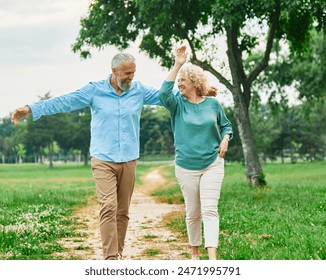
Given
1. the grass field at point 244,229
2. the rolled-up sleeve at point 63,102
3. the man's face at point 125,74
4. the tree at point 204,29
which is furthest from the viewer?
the tree at point 204,29

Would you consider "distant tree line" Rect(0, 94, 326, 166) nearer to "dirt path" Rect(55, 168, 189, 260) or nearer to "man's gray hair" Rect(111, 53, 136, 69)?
"dirt path" Rect(55, 168, 189, 260)

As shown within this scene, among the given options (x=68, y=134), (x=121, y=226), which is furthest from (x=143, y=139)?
(x=121, y=226)

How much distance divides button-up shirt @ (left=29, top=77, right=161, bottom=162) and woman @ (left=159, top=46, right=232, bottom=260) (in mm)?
548

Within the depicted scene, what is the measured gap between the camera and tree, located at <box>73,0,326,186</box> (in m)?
16.5

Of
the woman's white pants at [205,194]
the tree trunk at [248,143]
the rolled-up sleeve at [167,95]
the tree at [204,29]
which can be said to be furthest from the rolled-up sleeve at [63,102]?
the tree trunk at [248,143]

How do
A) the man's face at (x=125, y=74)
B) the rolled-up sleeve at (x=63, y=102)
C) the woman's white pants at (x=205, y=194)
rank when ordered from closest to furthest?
1. the woman's white pants at (x=205, y=194)
2. the man's face at (x=125, y=74)
3. the rolled-up sleeve at (x=63, y=102)

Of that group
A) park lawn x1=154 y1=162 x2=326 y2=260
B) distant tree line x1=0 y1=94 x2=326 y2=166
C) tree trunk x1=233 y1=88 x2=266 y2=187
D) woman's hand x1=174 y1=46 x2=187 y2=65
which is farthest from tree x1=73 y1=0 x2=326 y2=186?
distant tree line x1=0 y1=94 x2=326 y2=166

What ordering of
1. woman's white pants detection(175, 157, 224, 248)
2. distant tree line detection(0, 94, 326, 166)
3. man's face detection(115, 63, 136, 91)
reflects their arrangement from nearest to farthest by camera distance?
woman's white pants detection(175, 157, 224, 248) < man's face detection(115, 63, 136, 91) < distant tree line detection(0, 94, 326, 166)

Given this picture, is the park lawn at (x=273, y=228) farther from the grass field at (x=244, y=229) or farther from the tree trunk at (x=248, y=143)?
the tree trunk at (x=248, y=143)

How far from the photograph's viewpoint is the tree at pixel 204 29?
648 inches

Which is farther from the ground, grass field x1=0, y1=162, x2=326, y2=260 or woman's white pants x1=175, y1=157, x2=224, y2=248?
woman's white pants x1=175, y1=157, x2=224, y2=248

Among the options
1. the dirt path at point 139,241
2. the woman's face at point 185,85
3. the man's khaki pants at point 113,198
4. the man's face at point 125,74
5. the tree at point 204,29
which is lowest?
the dirt path at point 139,241

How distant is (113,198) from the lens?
673 cm

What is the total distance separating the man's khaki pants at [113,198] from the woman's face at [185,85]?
3.67ft
